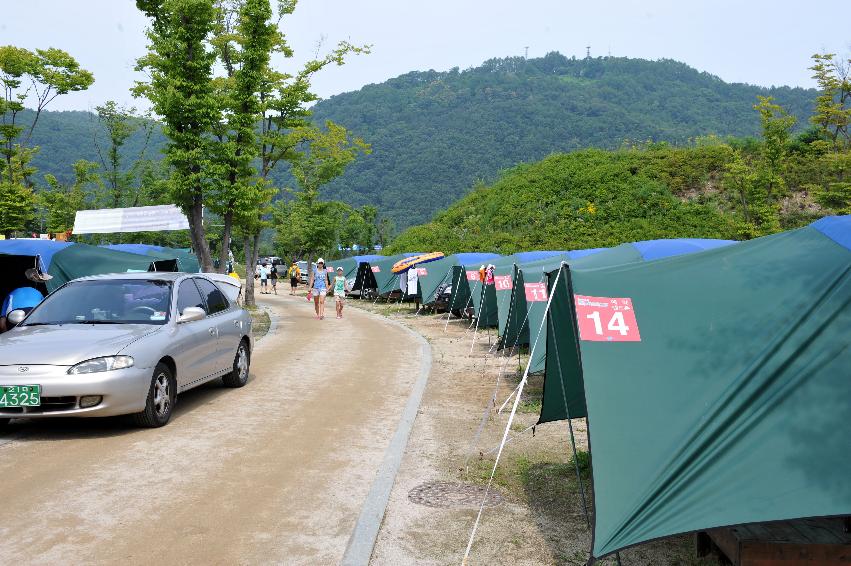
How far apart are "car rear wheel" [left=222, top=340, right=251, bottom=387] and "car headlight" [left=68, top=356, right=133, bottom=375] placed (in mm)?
3082

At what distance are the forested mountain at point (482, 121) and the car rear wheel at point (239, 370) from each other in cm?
7177

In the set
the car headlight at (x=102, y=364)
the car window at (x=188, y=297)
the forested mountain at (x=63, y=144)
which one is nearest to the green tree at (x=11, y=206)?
the car window at (x=188, y=297)

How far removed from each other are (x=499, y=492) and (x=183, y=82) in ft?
53.1

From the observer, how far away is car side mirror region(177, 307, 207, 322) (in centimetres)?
817

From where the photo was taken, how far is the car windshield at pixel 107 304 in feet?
26.7

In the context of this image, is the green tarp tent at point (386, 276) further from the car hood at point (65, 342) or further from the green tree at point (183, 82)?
the car hood at point (65, 342)

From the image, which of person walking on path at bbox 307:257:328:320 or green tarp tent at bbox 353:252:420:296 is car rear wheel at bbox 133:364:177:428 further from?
green tarp tent at bbox 353:252:420:296

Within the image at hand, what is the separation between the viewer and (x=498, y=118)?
134 meters

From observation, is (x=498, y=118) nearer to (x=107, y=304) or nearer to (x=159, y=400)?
(x=107, y=304)

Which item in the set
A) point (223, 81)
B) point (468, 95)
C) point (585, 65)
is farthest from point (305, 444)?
point (585, 65)

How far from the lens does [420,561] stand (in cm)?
→ 454

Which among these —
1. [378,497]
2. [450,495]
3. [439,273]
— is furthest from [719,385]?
[439,273]

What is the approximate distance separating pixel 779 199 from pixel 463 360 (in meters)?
31.3

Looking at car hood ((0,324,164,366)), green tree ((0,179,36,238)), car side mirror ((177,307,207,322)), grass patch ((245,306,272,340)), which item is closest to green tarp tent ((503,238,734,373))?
car side mirror ((177,307,207,322))
